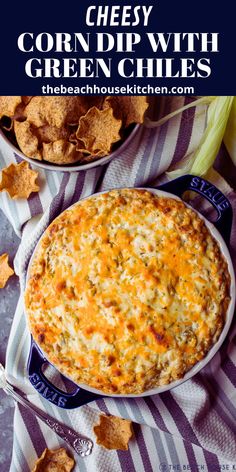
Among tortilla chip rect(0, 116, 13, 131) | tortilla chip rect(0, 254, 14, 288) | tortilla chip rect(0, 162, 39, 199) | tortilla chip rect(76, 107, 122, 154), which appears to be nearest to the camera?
tortilla chip rect(76, 107, 122, 154)

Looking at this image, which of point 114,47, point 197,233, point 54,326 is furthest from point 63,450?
point 114,47

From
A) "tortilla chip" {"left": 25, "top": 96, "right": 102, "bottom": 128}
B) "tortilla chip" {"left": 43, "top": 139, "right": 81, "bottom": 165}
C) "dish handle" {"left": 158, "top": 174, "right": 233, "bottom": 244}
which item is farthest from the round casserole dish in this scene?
"tortilla chip" {"left": 25, "top": 96, "right": 102, "bottom": 128}

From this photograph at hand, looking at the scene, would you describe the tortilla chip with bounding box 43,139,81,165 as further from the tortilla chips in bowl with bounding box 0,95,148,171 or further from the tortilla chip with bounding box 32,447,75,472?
the tortilla chip with bounding box 32,447,75,472

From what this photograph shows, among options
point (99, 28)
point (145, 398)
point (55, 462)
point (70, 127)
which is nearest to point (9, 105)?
point (70, 127)

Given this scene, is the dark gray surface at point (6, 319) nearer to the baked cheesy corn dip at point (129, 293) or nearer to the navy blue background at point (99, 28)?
the baked cheesy corn dip at point (129, 293)

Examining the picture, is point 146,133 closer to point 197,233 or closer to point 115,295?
point 197,233

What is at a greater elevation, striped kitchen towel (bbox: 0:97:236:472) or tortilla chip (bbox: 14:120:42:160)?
tortilla chip (bbox: 14:120:42:160)
